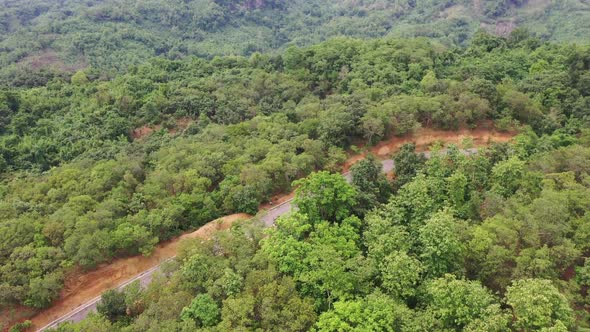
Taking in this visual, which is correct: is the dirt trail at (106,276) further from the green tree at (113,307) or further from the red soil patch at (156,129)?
the red soil patch at (156,129)

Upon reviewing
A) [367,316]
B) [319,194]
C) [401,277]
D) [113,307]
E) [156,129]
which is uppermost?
[319,194]

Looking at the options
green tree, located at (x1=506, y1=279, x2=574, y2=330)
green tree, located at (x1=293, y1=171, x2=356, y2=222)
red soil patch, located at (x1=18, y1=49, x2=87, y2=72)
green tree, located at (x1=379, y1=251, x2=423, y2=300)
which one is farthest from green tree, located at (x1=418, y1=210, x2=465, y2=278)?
red soil patch, located at (x1=18, y1=49, x2=87, y2=72)

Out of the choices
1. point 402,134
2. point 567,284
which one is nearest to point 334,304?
point 567,284

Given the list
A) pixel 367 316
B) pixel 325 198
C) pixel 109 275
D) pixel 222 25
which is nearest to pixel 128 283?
pixel 109 275

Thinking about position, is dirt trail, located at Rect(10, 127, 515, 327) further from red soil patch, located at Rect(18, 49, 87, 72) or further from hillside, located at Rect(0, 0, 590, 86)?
red soil patch, located at Rect(18, 49, 87, 72)

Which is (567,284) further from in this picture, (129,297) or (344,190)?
(129,297)

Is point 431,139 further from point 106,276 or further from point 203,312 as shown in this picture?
point 106,276
